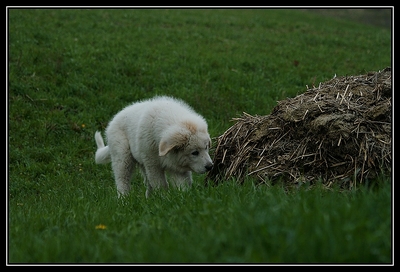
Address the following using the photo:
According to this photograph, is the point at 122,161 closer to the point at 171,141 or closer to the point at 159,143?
the point at 159,143

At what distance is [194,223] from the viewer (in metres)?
4.46

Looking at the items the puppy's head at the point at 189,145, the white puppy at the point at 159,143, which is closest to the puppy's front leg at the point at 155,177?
the white puppy at the point at 159,143

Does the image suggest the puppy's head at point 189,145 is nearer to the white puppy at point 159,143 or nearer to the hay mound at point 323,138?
the white puppy at point 159,143

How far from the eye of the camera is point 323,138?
6.13 metres

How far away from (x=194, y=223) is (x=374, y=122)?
2.56 meters

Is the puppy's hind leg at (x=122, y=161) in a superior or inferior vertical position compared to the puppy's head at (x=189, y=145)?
inferior

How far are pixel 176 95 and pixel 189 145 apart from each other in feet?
22.2

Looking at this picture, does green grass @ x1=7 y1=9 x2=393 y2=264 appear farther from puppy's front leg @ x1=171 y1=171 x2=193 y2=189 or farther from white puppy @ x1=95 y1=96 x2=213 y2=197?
puppy's front leg @ x1=171 y1=171 x2=193 y2=189

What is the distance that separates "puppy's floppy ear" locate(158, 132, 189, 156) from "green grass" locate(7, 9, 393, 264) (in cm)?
67

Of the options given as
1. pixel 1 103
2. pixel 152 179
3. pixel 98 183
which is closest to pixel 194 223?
pixel 152 179

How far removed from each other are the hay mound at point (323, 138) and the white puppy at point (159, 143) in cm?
42

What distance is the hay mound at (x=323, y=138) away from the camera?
579cm

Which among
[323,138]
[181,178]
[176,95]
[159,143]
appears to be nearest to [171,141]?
[159,143]

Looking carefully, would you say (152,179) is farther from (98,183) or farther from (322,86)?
(322,86)
